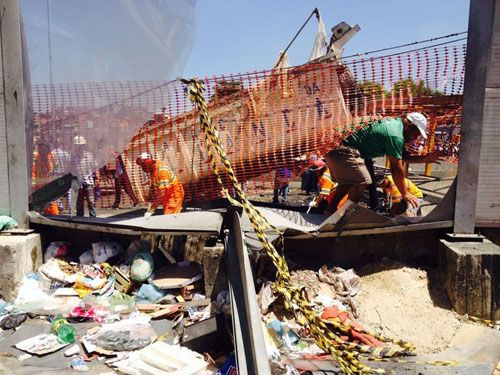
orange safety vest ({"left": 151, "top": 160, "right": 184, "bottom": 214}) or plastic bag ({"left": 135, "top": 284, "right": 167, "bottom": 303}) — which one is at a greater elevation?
orange safety vest ({"left": 151, "top": 160, "right": 184, "bottom": 214})

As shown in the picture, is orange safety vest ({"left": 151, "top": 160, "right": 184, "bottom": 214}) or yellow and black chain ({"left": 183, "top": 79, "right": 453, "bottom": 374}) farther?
orange safety vest ({"left": 151, "top": 160, "right": 184, "bottom": 214})

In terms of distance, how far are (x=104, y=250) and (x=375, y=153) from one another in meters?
3.66

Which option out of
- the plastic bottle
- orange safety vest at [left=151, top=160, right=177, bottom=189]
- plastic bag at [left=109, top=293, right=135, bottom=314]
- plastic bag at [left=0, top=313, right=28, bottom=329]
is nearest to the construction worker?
orange safety vest at [left=151, top=160, right=177, bottom=189]

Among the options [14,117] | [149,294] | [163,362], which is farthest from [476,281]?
[14,117]

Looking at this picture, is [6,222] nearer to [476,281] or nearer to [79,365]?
[79,365]

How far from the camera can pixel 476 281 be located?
3.68 meters

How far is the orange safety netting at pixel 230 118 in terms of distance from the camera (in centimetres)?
438

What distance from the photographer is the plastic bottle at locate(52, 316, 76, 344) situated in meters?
3.52

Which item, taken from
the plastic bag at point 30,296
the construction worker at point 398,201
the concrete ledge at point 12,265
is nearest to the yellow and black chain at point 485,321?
the construction worker at point 398,201

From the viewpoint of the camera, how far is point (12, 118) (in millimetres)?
4543

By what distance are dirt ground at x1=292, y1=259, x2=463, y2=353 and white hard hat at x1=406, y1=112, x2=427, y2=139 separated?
5.39ft

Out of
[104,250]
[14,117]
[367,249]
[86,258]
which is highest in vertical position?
[14,117]

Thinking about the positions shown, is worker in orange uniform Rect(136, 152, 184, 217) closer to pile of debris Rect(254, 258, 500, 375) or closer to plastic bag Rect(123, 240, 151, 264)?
plastic bag Rect(123, 240, 151, 264)

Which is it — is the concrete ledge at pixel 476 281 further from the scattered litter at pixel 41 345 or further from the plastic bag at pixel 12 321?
the plastic bag at pixel 12 321
